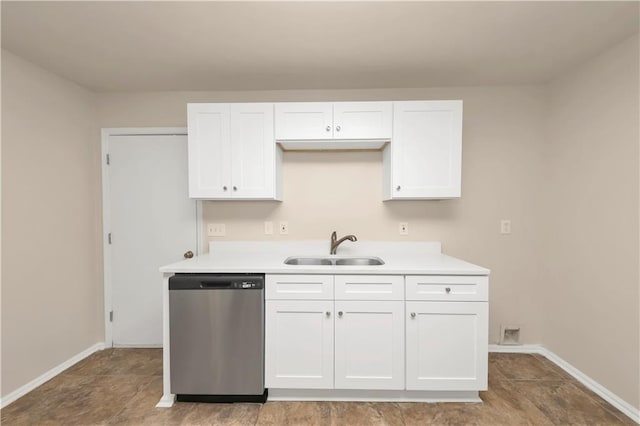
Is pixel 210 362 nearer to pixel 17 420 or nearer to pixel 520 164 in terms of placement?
pixel 17 420

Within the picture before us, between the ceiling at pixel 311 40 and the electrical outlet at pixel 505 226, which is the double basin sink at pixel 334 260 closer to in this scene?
the electrical outlet at pixel 505 226

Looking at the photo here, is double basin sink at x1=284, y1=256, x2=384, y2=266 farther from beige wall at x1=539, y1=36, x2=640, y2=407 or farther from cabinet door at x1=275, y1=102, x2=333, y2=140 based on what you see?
beige wall at x1=539, y1=36, x2=640, y2=407

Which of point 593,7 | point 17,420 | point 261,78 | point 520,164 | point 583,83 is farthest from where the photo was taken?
point 520,164

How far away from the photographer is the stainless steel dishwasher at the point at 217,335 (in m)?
1.90

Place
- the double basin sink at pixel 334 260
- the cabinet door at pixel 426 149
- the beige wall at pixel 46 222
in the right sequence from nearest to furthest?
the beige wall at pixel 46 222 → the cabinet door at pixel 426 149 → the double basin sink at pixel 334 260

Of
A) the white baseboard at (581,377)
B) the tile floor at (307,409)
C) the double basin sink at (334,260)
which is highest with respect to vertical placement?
the double basin sink at (334,260)

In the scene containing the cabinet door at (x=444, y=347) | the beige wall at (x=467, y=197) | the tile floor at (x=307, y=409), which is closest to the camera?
the tile floor at (x=307, y=409)

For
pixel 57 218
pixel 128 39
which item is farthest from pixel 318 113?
pixel 57 218

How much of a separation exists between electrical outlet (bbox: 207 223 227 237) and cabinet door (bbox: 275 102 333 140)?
1.03m

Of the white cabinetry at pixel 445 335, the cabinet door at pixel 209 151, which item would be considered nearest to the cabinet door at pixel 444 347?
the white cabinetry at pixel 445 335

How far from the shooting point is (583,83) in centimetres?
221

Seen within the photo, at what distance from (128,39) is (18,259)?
1687 mm

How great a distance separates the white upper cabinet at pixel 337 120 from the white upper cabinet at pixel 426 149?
0.35ft

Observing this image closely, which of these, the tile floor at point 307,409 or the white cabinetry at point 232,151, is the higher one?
the white cabinetry at point 232,151
